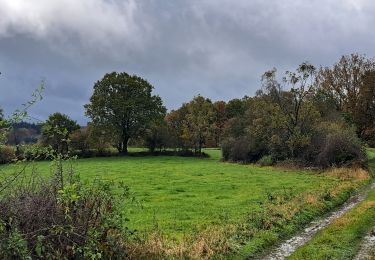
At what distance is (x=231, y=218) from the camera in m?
20.2

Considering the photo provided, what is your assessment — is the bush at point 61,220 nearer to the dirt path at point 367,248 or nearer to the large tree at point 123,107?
the dirt path at point 367,248

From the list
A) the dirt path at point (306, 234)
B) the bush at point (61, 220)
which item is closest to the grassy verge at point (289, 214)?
the dirt path at point (306, 234)

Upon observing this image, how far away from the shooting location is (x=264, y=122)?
5450 centimetres

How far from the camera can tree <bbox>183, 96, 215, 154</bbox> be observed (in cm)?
8262

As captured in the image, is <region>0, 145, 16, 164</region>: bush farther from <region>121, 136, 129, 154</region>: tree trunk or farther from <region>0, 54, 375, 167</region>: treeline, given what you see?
<region>121, 136, 129, 154</region>: tree trunk

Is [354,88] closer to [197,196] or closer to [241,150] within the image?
[241,150]

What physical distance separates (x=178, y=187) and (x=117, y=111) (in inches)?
2084

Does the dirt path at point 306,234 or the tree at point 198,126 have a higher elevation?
the tree at point 198,126

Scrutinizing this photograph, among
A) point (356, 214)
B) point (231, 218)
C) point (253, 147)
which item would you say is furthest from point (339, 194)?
point (253, 147)

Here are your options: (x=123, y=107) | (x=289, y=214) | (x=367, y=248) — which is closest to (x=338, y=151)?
(x=289, y=214)

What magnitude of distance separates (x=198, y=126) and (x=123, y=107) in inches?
548

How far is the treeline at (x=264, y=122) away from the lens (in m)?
48.1

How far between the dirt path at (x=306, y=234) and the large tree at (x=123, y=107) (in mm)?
60275

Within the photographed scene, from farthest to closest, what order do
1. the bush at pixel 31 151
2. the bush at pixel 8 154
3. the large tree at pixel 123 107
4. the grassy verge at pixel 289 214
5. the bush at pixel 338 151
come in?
1. the large tree at pixel 123 107
2. the bush at pixel 338 151
3. the grassy verge at pixel 289 214
4. the bush at pixel 8 154
5. the bush at pixel 31 151
